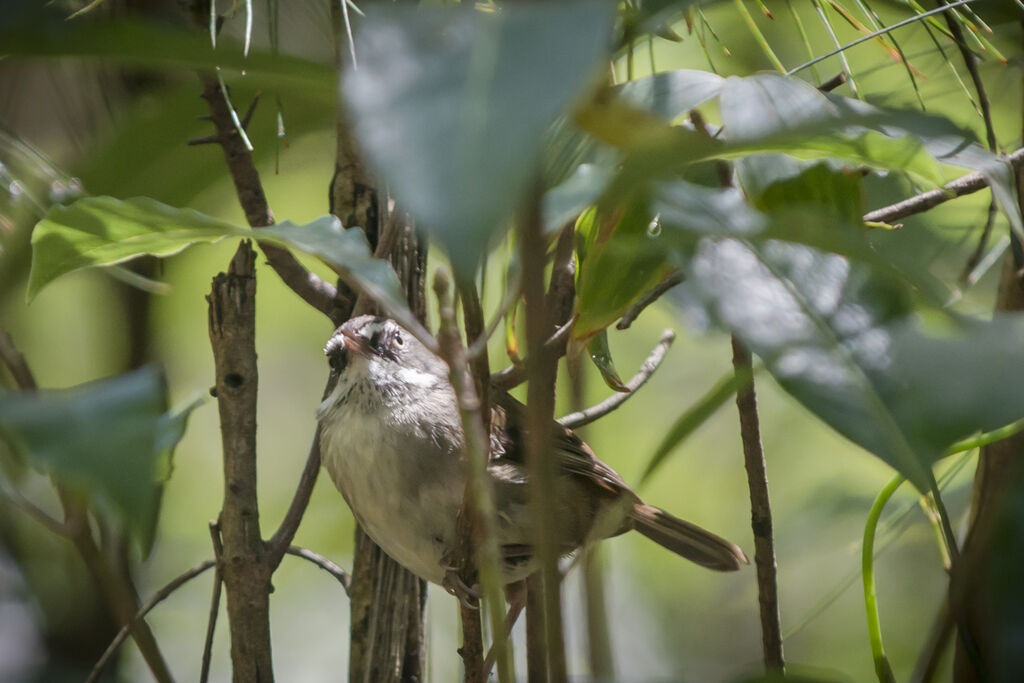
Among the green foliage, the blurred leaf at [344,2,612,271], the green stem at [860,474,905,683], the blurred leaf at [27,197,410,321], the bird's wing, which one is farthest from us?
the bird's wing

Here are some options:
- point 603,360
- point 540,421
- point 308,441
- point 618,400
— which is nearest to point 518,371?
point 603,360

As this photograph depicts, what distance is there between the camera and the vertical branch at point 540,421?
0.73 metres

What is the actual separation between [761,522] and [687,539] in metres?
1.04

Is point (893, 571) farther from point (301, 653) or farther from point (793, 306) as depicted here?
point (793, 306)

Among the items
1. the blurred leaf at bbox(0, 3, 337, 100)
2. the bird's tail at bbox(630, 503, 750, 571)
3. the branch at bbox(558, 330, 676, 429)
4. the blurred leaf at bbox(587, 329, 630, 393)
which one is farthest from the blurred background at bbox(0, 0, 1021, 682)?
the blurred leaf at bbox(0, 3, 337, 100)

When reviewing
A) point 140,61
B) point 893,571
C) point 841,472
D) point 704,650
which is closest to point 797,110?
point 140,61

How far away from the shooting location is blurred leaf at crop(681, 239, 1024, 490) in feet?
2.52

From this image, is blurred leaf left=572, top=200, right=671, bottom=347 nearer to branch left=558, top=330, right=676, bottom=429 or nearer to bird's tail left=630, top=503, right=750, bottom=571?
branch left=558, top=330, right=676, bottom=429

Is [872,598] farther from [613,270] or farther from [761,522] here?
[613,270]

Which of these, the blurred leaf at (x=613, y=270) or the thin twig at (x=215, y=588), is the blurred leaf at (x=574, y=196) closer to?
the blurred leaf at (x=613, y=270)

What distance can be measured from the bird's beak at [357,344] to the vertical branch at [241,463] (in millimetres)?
523

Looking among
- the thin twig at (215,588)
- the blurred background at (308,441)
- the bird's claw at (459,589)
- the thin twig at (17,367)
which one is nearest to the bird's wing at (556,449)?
the blurred background at (308,441)

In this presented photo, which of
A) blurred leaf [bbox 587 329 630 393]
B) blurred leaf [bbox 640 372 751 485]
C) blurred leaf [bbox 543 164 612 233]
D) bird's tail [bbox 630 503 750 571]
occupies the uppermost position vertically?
bird's tail [bbox 630 503 750 571]

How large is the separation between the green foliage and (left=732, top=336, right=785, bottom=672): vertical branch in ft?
3.58
